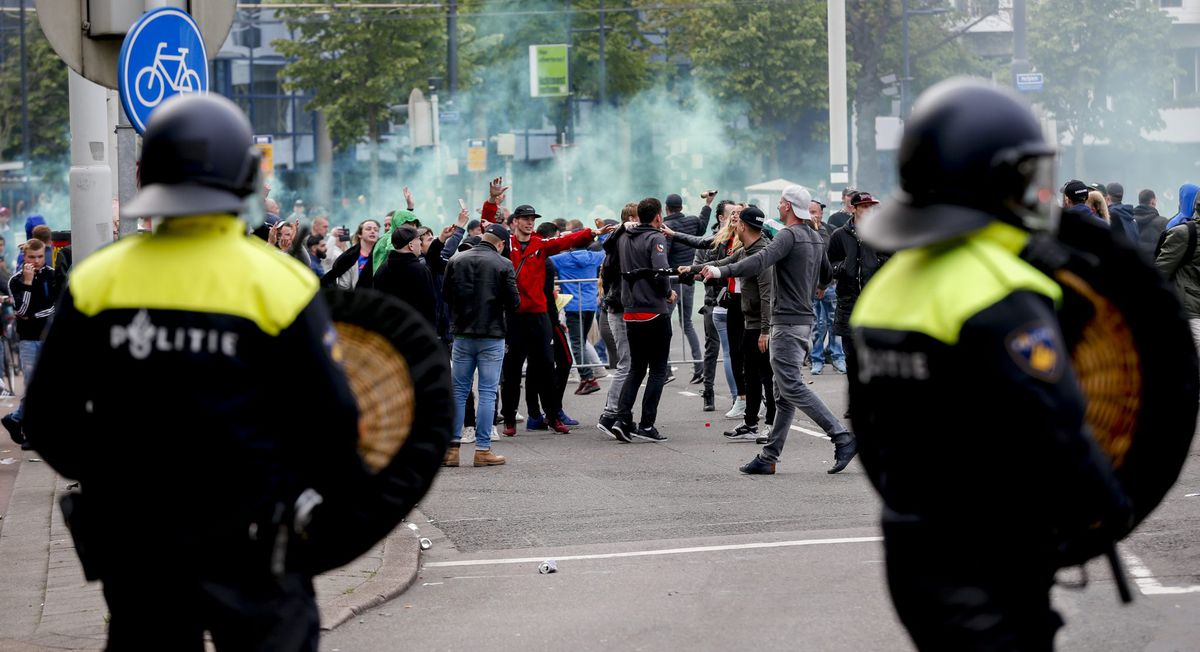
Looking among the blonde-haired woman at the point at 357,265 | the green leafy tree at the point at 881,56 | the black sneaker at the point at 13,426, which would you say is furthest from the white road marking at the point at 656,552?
the green leafy tree at the point at 881,56

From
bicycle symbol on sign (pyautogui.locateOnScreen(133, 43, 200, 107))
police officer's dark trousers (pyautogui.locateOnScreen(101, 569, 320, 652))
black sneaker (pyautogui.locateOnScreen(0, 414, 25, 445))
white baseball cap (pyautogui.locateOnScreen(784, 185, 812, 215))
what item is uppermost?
bicycle symbol on sign (pyautogui.locateOnScreen(133, 43, 200, 107))

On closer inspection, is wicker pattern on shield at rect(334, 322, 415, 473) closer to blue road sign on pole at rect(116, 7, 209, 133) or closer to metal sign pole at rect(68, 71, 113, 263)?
blue road sign on pole at rect(116, 7, 209, 133)

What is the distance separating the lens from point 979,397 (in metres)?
3.26

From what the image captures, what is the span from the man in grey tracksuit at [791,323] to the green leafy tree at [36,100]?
40.4 m

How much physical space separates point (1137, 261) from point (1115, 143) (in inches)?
2272

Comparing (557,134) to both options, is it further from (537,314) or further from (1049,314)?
(1049,314)

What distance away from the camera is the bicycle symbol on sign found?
24.5ft

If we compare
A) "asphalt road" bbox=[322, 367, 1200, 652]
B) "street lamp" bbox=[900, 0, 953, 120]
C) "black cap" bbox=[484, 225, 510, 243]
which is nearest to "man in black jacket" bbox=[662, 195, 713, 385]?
"black cap" bbox=[484, 225, 510, 243]

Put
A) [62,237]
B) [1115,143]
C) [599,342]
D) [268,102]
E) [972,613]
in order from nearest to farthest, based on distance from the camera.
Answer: [972,613] < [62,237] < [599,342] < [1115,143] < [268,102]

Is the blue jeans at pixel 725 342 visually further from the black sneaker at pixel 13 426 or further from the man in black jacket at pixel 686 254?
the black sneaker at pixel 13 426

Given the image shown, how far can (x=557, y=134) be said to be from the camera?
5447 centimetres

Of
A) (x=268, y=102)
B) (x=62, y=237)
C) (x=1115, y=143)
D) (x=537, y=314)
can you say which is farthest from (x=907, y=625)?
(x=268, y=102)

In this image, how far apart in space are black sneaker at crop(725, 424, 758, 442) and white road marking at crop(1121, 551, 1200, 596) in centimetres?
575

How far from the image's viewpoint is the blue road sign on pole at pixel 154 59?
291 inches
